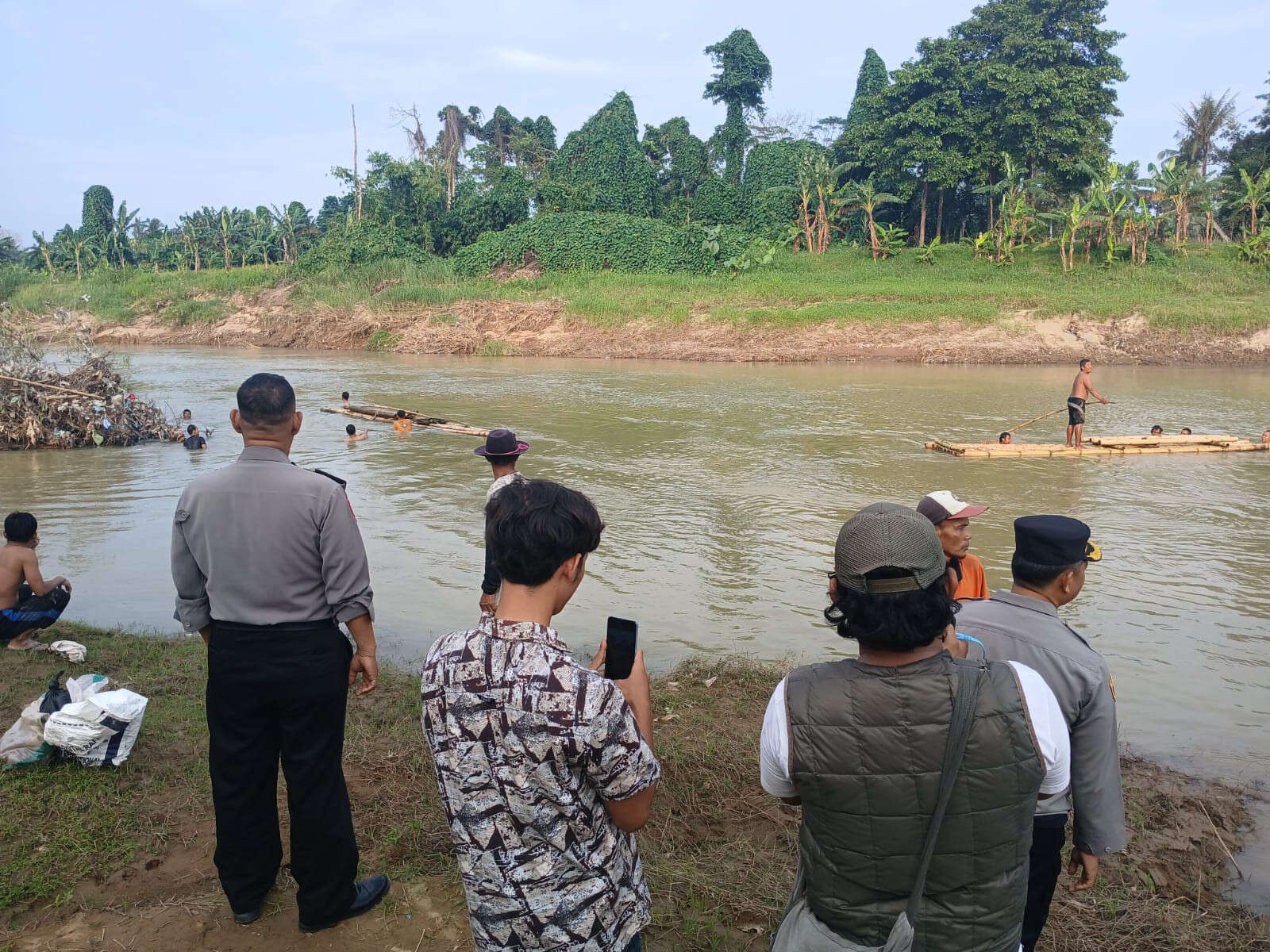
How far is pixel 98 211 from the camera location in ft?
220

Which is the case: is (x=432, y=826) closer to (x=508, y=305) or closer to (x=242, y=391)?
(x=242, y=391)

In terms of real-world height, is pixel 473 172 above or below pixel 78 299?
above

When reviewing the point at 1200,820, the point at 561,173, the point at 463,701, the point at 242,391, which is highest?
the point at 561,173

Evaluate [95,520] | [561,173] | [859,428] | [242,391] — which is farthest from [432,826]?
[561,173]

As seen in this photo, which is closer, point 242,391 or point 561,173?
point 242,391

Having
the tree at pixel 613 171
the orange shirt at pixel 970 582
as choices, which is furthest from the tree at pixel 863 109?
the orange shirt at pixel 970 582

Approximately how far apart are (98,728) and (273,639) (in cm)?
180

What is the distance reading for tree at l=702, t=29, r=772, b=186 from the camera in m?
51.4

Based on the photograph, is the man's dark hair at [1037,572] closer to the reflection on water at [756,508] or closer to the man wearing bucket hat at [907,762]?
the man wearing bucket hat at [907,762]

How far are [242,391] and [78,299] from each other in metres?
55.7

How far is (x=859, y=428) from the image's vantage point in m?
18.0

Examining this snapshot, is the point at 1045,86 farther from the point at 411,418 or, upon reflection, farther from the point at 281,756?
the point at 281,756

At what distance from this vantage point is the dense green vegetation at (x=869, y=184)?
39969 mm

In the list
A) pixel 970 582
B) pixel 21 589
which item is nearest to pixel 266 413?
pixel 970 582
